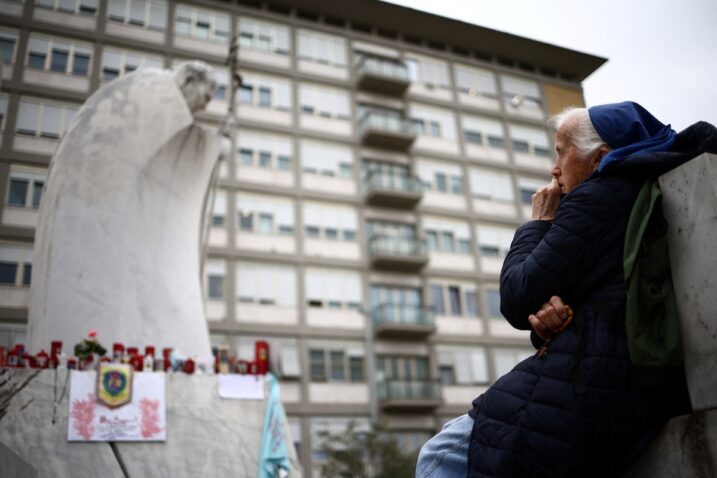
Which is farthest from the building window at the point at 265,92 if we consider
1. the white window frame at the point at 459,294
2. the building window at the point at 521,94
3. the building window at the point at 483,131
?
the building window at the point at 521,94

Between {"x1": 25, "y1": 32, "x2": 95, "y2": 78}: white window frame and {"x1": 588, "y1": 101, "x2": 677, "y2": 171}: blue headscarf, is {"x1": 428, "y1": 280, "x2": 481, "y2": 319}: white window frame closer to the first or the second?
{"x1": 25, "y1": 32, "x2": 95, "y2": 78}: white window frame

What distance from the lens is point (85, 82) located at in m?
30.7

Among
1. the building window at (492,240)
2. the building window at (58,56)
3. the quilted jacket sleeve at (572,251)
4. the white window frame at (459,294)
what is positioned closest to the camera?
the quilted jacket sleeve at (572,251)

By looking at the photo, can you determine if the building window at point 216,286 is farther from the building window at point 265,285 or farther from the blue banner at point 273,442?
the blue banner at point 273,442

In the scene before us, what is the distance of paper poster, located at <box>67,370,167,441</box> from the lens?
7098mm

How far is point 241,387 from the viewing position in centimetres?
844

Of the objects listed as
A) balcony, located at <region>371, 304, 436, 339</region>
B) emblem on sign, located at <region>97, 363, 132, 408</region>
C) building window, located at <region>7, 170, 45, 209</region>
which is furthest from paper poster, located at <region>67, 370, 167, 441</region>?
balcony, located at <region>371, 304, 436, 339</region>

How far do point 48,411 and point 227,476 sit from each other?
2.00 m

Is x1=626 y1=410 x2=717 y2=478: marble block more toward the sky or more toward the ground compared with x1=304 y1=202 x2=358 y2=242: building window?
more toward the ground

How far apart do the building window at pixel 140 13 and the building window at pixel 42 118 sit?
5.32 m

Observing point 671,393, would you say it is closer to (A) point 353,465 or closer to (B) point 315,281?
(A) point 353,465

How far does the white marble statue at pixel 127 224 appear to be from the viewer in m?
8.55

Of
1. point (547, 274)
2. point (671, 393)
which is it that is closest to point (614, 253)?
point (547, 274)

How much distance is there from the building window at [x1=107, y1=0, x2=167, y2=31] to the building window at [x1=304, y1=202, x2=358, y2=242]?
35.6ft
